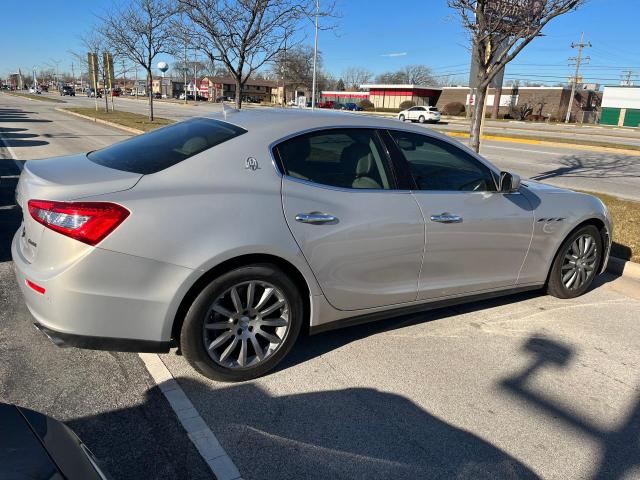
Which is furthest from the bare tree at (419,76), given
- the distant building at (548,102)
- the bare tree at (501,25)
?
the bare tree at (501,25)

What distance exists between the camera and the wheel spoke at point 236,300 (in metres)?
3.01

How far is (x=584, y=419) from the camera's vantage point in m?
3.03

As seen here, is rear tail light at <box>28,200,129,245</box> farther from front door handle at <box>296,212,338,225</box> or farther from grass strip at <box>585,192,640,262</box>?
grass strip at <box>585,192,640,262</box>

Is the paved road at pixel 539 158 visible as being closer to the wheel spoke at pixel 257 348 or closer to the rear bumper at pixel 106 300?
the wheel spoke at pixel 257 348

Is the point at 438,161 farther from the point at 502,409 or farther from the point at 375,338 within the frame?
the point at 502,409

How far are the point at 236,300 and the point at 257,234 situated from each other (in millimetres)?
413

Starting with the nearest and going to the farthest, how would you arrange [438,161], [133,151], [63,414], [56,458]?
[56,458] < [63,414] < [133,151] < [438,161]

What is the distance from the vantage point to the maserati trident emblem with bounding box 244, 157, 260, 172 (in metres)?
3.11

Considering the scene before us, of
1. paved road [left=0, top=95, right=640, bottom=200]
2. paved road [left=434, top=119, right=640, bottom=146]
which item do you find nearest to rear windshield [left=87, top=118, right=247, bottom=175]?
paved road [left=0, top=95, right=640, bottom=200]

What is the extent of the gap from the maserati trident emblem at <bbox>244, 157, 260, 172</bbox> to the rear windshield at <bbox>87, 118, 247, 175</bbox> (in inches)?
8.8

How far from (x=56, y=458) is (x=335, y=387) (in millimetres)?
1947

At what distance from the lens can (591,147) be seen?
22.5 metres

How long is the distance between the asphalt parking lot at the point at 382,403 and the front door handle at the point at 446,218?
91 cm

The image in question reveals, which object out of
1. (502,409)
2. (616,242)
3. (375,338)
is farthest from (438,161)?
(616,242)
